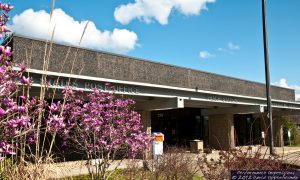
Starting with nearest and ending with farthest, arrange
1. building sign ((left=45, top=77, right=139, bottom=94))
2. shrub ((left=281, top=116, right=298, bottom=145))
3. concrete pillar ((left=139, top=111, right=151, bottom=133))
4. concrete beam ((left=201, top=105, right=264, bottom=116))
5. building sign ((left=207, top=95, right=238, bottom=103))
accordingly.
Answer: building sign ((left=45, top=77, right=139, bottom=94)), concrete pillar ((left=139, top=111, right=151, bottom=133)), building sign ((left=207, top=95, right=238, bottom=103)), concrete beam ((left=201, top=105, right=264, bottom=116)), shrub ((left=281, top=116, right=298, bottom=145))

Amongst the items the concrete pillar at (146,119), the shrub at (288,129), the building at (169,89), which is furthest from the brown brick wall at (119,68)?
the shrub at (288,129)

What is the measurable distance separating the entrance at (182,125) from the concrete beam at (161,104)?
860cm

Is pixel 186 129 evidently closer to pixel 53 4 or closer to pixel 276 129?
pixel 276 129

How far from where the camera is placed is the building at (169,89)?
13.7m

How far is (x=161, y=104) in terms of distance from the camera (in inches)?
762

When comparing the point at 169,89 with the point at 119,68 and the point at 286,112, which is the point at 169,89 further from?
the point at 286,112

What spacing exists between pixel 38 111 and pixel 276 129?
3458cm

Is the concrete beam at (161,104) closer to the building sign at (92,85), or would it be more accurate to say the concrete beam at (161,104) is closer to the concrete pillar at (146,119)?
the concrete pillar at (146,119)

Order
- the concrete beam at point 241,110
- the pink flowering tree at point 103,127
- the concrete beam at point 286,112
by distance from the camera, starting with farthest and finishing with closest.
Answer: the concrete beam at point 286,112
the concrete beam at point 241,110
the pink flowering tree at point 103,127

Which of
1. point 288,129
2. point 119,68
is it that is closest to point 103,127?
point 119,68

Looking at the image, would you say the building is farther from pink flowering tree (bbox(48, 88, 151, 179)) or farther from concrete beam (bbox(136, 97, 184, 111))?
pink flowering tree (bbox(48, 88, 151, 179))

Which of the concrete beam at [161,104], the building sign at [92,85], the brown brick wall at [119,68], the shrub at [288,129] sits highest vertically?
the brown brick wall at [119,68]

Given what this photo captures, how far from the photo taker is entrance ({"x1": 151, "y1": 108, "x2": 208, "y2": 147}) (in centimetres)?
2900

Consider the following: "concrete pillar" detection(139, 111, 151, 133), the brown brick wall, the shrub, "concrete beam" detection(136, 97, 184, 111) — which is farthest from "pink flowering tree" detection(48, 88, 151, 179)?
the shrub
